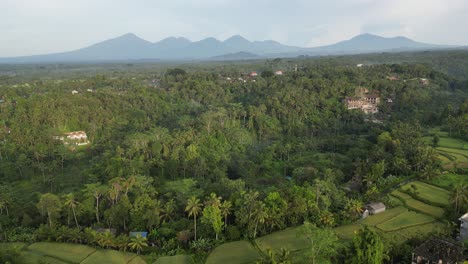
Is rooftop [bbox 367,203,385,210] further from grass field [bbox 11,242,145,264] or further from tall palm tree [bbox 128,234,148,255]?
grass field [bbox 11,242,145,264]

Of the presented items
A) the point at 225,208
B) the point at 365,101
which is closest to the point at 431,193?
the point at 225,208

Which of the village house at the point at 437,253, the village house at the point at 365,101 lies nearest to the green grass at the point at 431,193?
the village house at the point at 437,253

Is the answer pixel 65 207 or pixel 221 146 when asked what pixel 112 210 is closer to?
pixel 65 207

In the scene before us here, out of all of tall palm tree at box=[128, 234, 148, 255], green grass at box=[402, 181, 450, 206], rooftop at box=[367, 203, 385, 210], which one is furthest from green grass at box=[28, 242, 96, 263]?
green grass at box=[402, 181, 450, 206]

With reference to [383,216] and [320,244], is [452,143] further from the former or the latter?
[320,244]

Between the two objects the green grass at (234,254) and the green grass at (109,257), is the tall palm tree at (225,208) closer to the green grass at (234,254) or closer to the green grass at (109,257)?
the green grass at (234,254)

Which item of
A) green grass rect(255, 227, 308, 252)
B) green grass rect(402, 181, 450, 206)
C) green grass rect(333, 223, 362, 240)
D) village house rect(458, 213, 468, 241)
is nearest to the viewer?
village house rect(458, 213, 468, 241)
